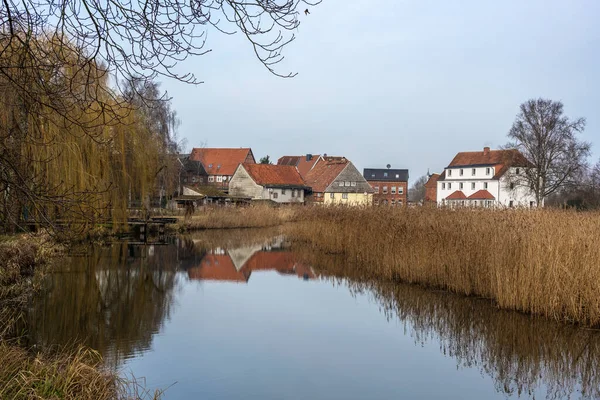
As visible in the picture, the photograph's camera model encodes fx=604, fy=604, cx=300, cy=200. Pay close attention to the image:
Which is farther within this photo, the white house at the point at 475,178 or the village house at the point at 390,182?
the village house at the point at 390,182

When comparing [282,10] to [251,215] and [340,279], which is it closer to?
[340,279]

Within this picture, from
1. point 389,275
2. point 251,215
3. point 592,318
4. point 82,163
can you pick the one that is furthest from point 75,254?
point 251,215

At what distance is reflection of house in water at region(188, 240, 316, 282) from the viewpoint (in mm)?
18766

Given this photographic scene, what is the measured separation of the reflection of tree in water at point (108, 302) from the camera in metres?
10.1

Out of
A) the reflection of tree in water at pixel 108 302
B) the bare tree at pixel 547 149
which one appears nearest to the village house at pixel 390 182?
the bare tree at pixel 547 149

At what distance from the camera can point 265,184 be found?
213 ft

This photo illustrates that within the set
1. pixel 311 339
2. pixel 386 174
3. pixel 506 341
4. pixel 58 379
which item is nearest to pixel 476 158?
pixel 386 174

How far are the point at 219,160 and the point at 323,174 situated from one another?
1700cm

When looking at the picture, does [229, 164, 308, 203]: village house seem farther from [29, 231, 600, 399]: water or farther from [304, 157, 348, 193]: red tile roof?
[29, 231, 600, 399]: water

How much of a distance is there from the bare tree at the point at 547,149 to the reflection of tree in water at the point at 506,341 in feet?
104

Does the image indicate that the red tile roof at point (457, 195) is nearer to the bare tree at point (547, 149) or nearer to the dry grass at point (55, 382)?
the bare tree at point (547, 149)

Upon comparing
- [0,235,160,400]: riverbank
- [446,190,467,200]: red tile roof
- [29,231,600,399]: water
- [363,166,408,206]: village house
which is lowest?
[29,231,600,399]: water

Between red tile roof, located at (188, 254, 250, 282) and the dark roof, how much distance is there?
2674 inches

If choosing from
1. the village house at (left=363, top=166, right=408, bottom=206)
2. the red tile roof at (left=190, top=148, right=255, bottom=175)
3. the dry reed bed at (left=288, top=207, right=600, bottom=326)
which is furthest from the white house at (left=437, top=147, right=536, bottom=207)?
the dry reed bed at (left=288, top=207, right=600, bottom=326)
